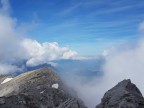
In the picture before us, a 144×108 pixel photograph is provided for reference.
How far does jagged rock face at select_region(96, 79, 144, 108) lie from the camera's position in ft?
113

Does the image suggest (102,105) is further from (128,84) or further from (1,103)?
(1,103)

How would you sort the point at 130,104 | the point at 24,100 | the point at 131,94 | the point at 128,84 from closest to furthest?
the point at 130,104, the point at 131,94, the point at 128,84, the point at 24,100

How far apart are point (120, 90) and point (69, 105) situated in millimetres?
8270

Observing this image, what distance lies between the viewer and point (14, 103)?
50.1 m

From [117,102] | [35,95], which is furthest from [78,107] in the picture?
[35,95]

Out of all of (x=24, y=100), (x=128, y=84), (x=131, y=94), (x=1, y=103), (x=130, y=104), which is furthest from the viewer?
(x=24, y=100)

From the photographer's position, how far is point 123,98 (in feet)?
119

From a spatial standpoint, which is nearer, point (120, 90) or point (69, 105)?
point (120, 90)

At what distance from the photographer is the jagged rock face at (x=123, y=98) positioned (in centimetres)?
3444

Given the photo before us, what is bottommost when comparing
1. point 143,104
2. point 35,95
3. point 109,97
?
point 143,104

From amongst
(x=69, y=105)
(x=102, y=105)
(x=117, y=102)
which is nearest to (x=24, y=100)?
(x=69, y=105)

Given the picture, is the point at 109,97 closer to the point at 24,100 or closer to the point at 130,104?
the point at 130,104

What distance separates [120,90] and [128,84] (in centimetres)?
299

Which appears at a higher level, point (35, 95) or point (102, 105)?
point (35, 95)
